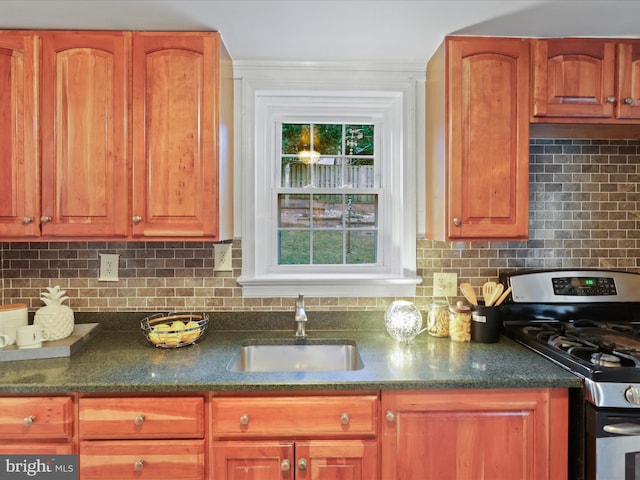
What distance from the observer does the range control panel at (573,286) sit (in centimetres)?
202

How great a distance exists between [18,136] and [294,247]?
51.1 inches

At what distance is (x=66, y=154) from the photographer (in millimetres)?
1712

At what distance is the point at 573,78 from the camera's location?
1781 millimetres

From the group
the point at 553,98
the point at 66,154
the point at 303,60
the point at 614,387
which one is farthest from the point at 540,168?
the point at 66,154

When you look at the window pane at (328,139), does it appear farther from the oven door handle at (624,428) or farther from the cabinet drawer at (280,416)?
the oven door handle at (624,428)

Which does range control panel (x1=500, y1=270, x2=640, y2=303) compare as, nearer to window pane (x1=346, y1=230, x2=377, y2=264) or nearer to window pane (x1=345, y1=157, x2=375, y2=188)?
window pane (x1=346, y1=230, x2=377, y2=264)

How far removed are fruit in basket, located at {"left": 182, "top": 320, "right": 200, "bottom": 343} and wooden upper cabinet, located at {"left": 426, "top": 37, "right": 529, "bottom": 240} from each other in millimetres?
1194

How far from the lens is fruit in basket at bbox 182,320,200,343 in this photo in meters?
1.83

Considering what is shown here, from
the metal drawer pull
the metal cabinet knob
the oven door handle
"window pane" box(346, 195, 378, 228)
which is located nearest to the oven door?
the oven door handle

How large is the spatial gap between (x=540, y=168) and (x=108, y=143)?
2.05 metres

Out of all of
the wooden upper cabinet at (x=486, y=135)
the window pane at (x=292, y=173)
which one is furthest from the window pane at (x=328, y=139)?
the wooden upper cabinet at (x=486, y=135)

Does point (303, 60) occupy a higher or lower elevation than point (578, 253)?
higher

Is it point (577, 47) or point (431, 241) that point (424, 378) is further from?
point (577, 47)

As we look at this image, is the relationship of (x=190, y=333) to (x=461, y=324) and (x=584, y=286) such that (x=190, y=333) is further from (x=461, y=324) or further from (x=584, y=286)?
(x=584, y=286)
